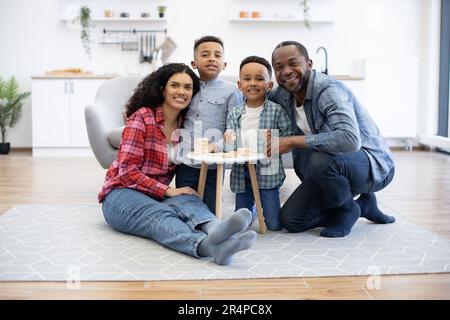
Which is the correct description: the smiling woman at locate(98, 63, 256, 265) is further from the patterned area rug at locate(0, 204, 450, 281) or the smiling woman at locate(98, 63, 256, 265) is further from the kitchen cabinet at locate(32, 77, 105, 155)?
the kitchen cabinet at locate(32, 77, 105, 155)

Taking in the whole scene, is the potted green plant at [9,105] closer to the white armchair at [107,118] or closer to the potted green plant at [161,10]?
the potted green plant at [161,10]

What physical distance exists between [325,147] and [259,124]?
0.39 m

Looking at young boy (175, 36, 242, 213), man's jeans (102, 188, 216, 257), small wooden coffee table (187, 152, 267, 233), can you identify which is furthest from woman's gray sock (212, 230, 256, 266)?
young boy (175, 36, 242, 213)

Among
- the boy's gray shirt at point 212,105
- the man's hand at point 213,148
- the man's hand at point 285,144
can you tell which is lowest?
the man's hand at point 213,148

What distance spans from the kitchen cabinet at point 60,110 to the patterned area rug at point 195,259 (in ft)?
10.6

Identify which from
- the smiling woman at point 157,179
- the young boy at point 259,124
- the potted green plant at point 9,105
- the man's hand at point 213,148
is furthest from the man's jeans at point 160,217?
the potted green plant at point 9,105

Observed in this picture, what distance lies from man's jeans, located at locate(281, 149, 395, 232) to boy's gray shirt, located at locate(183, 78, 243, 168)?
0.41m

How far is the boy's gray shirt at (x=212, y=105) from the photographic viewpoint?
9.23ft

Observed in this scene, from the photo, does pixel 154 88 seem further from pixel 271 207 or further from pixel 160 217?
pixel 271 207

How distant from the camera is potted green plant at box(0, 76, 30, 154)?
6.04m

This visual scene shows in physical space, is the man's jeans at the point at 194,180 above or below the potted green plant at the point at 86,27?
below

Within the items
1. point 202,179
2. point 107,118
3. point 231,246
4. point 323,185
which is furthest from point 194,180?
point 107,118

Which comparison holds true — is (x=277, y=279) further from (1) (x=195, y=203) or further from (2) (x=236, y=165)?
(2) (x=236, y=165)

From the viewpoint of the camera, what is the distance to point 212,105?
2.85 meters
